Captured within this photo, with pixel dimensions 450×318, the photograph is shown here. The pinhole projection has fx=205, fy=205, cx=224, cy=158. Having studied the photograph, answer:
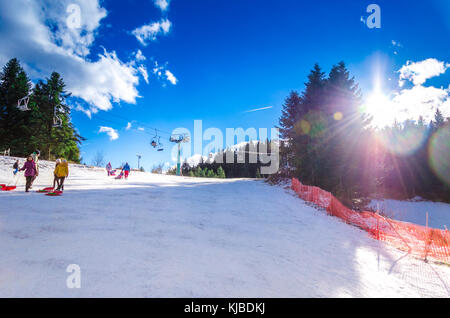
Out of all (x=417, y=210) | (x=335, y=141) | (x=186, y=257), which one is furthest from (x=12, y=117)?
(x=417, y=210)

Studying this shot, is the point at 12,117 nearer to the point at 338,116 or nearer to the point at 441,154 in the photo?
the point at 338,116

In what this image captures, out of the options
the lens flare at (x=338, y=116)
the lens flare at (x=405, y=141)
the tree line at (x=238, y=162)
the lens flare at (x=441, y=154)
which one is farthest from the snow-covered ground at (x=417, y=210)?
the tree line at (x=238, y=162)

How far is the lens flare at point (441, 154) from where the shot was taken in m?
29.9

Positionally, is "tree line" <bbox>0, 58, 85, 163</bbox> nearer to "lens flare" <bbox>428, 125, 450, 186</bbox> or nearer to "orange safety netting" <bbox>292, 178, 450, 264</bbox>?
"orange safety netting" <bbox>292, 178, 450, 264</bbox>

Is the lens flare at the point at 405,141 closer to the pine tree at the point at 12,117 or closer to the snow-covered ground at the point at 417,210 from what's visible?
the snow-covered ground at the point at 417,210

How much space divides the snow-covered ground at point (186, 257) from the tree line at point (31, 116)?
98.7ft

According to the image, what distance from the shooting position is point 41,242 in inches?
188

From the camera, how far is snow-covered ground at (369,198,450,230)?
81.9ft

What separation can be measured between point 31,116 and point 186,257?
4046 cm

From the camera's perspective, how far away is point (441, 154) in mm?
30672

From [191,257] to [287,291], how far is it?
7.08ft

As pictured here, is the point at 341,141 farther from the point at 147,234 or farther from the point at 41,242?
the point at 41,242

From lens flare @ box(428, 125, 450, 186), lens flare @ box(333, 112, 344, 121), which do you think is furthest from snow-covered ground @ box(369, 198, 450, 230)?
lens flare @ box(333, 112, 344, 121)
